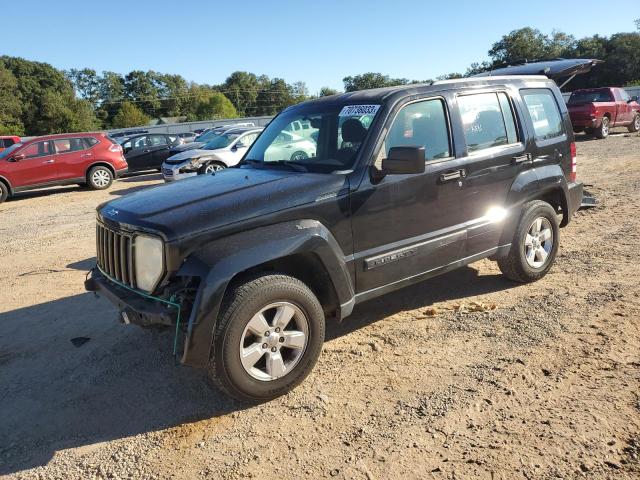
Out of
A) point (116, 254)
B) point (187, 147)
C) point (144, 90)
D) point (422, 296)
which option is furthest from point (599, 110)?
point (144, 90)

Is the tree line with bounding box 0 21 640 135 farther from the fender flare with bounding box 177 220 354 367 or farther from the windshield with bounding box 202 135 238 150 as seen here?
the fender flare with bounding box 177 220 354 367

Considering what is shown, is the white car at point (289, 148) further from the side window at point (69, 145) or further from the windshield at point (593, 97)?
the windshield at point (593, 97)

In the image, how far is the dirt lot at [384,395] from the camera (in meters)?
2.64

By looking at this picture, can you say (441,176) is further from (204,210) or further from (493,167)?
A: (204,210)

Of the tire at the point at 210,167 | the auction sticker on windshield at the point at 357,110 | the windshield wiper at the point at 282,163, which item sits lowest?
the tire at the point at 210,167

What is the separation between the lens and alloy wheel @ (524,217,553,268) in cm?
482

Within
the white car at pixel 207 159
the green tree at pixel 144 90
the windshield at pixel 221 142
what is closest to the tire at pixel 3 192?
the white car at pixel 207 159

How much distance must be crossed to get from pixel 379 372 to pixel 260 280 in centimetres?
114

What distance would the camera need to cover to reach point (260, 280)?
3.07 meters

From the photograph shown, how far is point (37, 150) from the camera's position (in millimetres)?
13711

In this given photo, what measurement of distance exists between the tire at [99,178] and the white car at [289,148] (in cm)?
1160

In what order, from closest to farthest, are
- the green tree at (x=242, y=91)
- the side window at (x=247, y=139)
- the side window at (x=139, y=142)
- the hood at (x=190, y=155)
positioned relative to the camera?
the hood at (x=190, y=155) < the side window at (x=247, y=139) < the side window at (x=139, y=142) < the green tree at (x=242, y=91)

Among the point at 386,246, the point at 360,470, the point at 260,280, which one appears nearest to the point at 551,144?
the point at 386,246

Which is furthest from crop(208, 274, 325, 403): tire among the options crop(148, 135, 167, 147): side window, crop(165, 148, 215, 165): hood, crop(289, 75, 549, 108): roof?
crop(148, 135, 167, 147): side window
